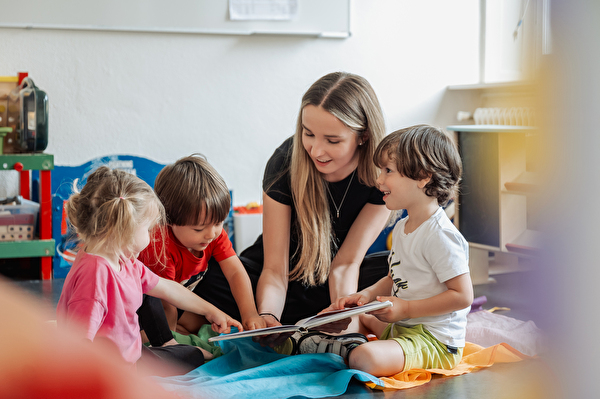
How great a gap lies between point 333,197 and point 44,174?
4.11 feet

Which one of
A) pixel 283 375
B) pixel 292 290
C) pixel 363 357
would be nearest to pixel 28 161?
pixel 292 290

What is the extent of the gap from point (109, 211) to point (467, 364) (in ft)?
2.68

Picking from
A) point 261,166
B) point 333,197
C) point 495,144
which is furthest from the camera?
point 261,166

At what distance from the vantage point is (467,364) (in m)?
1.22

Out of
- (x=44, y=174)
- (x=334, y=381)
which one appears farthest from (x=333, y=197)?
(x=44, y=174)

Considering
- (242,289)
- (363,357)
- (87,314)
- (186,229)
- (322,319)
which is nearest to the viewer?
(87,314)

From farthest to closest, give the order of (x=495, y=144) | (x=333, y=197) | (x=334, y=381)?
(x=495, y=144) → (x=333, y=197) → (x=334, y=381)

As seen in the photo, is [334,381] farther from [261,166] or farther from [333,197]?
[261,166]

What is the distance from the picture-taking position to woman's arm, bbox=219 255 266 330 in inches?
49.3

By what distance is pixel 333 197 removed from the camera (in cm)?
144

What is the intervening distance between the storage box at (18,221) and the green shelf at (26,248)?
1.9 inches

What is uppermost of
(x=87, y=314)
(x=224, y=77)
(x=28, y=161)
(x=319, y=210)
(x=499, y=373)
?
(x=224, y=77)

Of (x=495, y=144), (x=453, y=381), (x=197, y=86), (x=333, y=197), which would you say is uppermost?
(x=197, y=86)

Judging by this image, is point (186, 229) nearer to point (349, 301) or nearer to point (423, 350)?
point (349, 301)
